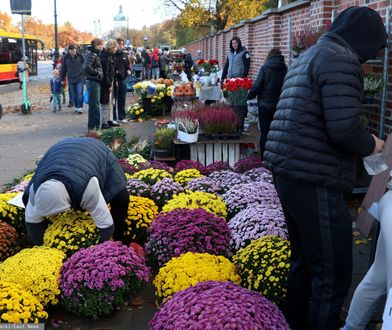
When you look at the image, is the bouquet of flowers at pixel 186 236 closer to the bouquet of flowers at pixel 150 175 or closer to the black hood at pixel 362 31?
the bouquet of flowers at pixel 150 175

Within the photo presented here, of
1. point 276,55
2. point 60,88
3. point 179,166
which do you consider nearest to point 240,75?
point 276,55

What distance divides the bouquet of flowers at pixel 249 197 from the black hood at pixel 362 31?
2307mm

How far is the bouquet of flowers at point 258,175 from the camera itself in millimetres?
5555

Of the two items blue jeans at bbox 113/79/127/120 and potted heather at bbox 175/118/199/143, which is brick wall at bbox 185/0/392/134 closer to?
potted heather at bbox 175/118/199/143

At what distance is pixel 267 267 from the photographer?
340 cm

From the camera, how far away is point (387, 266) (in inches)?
101

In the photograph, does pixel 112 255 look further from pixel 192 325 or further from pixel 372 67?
pixel 372 67

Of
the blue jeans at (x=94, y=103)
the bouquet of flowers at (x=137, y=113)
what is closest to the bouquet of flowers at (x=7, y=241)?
the blue jeans at (x=94, y=103)

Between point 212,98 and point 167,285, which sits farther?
point 212,98

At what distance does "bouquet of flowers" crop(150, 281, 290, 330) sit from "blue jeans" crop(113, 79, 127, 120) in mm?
9979

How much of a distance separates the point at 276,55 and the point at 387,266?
543 centimetres

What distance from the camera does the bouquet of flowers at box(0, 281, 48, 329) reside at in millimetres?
2979

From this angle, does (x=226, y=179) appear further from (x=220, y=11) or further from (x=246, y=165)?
(x=220, y=11)

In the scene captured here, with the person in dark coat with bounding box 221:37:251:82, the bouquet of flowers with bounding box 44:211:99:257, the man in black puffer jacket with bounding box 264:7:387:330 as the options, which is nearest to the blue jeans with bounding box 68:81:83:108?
the person in dark coat with bounding box 221:37:251:82
